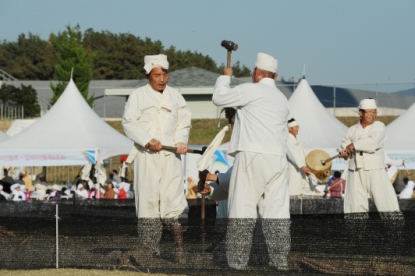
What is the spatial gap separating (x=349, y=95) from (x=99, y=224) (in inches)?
1366

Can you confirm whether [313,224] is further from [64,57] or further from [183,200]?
[64,57]

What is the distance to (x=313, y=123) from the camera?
2309 centimetres

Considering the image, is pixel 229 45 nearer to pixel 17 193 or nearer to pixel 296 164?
pixel 296 164

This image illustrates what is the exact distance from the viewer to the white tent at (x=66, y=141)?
19.3m

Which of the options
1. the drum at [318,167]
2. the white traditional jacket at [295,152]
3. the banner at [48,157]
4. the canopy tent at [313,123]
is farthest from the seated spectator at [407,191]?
the banner at [48,157]

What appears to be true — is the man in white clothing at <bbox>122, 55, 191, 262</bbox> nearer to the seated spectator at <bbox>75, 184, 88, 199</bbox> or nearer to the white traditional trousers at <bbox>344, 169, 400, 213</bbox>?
the white traditional trousers at <bbox>344, 169, 400, 213</bbox>

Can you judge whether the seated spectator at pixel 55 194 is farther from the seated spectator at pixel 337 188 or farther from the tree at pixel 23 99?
the tree at pixel 23 99

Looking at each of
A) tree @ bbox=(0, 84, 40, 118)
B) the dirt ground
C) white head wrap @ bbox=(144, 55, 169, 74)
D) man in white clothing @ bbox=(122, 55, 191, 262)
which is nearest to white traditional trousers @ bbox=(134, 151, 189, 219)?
man in white clothing @ bbox=(122, 55, 191, 262)

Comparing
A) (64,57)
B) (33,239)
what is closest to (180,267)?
(33,239)

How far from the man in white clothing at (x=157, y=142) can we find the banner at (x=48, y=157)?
35.4 feet

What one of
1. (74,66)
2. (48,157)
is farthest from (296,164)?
(74,66)

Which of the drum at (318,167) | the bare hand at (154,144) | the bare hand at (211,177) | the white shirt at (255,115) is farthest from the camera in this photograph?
the drum at (318,167)

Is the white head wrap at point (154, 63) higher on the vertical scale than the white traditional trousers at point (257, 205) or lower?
higher

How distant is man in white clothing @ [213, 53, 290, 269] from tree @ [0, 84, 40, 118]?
135 ft
